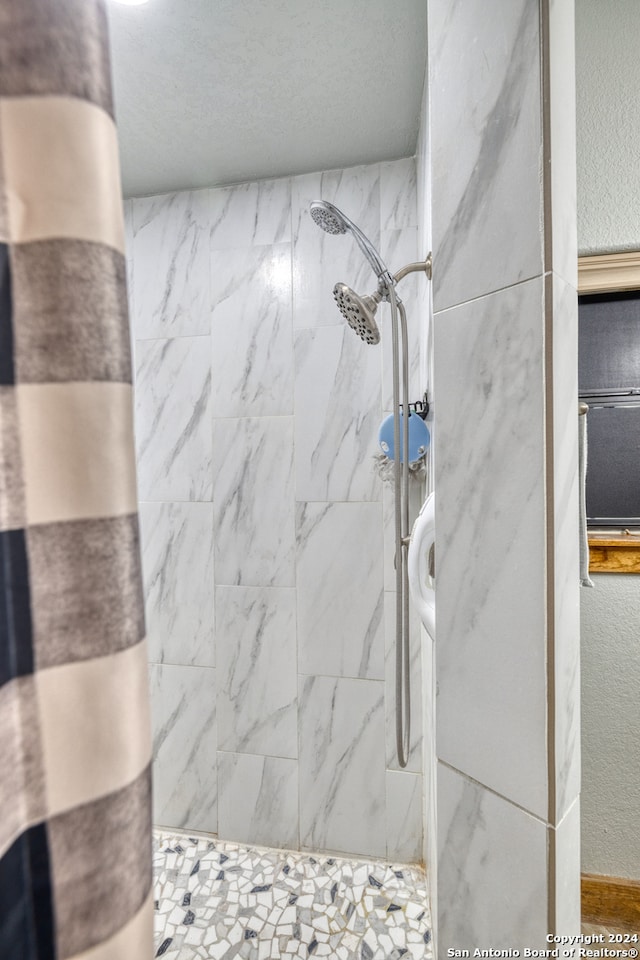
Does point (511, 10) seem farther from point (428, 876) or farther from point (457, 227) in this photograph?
point (428, 876)

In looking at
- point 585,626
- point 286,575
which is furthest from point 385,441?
point 585,626

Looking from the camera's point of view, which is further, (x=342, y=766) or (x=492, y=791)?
(x=342, y=766)

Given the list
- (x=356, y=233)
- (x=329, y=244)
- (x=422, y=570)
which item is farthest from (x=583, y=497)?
(x=329, y=244)

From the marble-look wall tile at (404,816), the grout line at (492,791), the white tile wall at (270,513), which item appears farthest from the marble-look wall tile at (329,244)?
the marble-look wall tile at (404,816)

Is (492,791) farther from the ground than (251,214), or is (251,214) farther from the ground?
(251,214)

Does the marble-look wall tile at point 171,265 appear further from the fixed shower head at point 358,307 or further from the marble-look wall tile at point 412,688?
the marble-look wall tile at point 412,688

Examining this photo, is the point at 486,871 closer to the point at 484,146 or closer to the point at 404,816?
the point at 484,146

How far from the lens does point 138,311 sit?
196 centimetres

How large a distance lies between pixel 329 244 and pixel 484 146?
1.24 meters

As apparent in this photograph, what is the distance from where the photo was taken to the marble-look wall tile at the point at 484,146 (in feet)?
1.89

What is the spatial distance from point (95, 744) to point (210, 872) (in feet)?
6.20

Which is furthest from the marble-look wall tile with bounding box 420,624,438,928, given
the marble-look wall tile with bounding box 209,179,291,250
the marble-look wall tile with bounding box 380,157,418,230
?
the marble-look wall tile with bounding box 209,179,291,250

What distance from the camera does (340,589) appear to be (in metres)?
1.79

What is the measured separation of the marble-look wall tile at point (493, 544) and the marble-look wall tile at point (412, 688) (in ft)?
3.33
